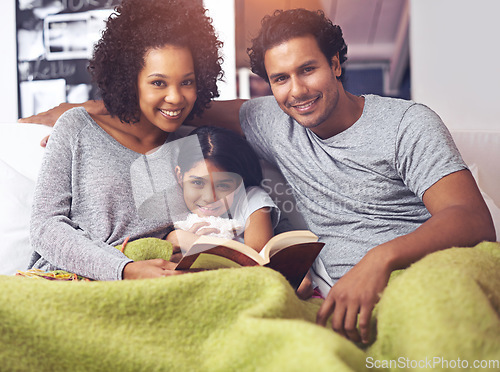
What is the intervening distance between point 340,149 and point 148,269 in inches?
21.4

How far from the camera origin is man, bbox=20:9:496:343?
102 centimetres

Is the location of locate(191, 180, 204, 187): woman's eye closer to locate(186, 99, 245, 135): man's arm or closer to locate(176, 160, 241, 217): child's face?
locate(176, 160, 241, 217): child's face

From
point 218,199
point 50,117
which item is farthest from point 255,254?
point 50,117

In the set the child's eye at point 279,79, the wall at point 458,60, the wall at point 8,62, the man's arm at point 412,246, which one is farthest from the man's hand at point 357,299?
the wall at point 8,62

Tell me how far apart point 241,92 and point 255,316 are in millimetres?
2906

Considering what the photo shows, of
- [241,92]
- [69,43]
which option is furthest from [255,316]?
[241,92]

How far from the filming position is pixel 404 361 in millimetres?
610

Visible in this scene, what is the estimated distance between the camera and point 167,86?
1.16m

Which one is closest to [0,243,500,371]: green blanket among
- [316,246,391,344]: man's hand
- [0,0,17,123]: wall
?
[316,246,391,344]: man's hand

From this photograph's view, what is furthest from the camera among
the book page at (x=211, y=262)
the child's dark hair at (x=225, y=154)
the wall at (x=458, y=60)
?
the wall at (x=458, y=60)

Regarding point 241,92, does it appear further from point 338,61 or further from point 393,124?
point 393,124

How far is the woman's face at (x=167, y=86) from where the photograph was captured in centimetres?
115

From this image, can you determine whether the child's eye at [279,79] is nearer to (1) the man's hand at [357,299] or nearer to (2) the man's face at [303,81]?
(2) the man's face at [303,81]

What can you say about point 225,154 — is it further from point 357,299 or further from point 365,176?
point 357,299
